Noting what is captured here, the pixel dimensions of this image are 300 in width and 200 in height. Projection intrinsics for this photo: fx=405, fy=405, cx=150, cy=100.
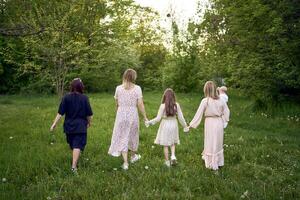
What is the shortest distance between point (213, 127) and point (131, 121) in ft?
6.38

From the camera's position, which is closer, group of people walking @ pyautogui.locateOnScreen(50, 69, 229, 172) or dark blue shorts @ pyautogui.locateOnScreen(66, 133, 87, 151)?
dark blue shorts @ pyautogui.locateOnScreen(66, 133, 87, 151)

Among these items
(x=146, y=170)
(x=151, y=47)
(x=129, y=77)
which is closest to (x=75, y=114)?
(x=129, y=77)

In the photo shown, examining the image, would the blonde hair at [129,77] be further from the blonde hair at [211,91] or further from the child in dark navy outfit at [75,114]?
the blonde hair at [211,91]

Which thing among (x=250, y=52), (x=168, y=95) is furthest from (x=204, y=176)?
(x=250, y=52)

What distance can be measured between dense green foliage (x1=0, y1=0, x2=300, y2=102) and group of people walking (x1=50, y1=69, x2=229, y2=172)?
14.0 ft

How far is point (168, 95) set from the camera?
10.0 meters

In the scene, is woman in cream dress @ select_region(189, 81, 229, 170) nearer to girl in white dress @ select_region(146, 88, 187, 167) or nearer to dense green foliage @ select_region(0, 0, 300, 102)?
girl in white dress @ select_region(146, 88, 187, 167)

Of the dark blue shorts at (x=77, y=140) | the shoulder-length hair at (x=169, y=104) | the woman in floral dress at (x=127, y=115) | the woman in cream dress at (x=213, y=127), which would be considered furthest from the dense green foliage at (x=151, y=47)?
the woman in cream dress at (x=213, y=127)

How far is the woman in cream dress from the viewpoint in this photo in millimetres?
9375

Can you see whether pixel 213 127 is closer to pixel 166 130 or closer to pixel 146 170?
pixel 166 130

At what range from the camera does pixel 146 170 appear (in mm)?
8781

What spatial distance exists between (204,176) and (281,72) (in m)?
11.2

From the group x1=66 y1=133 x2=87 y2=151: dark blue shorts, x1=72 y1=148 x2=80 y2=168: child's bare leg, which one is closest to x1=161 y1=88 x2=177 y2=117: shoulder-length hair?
x1=66 y1=133 x2=87 y2=151: dark blue shorts

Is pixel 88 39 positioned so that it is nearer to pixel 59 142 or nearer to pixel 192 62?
pixel 192 62
